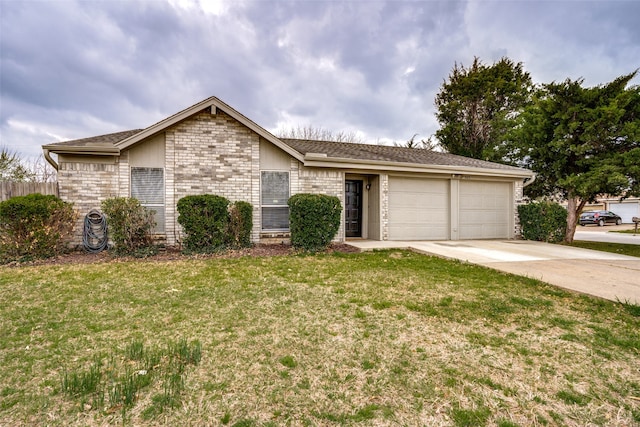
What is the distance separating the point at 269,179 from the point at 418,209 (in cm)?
Result: 534

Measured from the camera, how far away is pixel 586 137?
31.3 ft

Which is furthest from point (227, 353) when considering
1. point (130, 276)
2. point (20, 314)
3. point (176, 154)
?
point (176, 154)

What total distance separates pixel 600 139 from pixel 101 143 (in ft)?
49.0

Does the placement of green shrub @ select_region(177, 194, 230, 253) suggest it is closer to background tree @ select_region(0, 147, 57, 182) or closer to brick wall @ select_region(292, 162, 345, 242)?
brick wall @ select_region(292, 162, 345, 242)

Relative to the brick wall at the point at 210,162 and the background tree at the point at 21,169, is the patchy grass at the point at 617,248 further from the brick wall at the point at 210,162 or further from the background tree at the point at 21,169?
the background tree at the point at 21,169

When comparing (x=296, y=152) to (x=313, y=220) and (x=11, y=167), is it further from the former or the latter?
(x=11, y=167)

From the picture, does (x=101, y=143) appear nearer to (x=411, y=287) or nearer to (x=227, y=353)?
(x=227, y=353)

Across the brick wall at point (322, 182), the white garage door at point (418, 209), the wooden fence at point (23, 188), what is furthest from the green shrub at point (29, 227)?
the white garage door at point (418, 209)

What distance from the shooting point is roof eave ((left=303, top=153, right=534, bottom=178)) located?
29.1 ft

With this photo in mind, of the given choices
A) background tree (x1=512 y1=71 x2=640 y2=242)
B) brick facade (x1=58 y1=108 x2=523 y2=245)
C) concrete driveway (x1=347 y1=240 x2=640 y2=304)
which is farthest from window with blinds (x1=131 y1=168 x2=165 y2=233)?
background tree (x1=512 y1=71 x2=640 y2=242)

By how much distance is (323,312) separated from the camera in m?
3.68

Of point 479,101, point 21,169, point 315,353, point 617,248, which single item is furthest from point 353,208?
point 21,169

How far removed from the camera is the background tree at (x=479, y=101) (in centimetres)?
2103

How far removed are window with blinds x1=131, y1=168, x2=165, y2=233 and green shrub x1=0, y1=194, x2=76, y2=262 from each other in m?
1.70
